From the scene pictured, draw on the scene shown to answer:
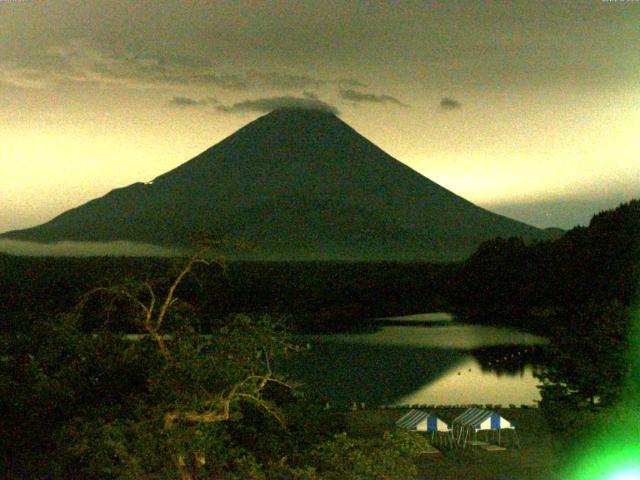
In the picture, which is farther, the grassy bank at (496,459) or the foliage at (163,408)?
the grassy bank at (496,459)

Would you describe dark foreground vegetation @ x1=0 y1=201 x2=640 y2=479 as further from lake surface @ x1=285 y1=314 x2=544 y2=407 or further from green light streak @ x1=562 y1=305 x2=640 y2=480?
lake surface @ x1=285 y1=314 x2=544 y2=407

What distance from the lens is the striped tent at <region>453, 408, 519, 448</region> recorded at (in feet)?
48.3

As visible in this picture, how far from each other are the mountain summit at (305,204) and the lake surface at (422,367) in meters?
63.5

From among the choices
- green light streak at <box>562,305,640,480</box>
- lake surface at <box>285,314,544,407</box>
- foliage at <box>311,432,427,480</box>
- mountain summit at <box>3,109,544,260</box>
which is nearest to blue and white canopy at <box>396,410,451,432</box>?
green light streak at <box>562,305,640,480</box>

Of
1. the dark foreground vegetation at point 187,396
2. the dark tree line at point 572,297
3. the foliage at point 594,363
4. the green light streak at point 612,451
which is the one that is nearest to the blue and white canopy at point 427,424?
the dark foreground vegetation at point 187,396

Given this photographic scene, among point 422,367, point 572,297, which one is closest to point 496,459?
point 422,367

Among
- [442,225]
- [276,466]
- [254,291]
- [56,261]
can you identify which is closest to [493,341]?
[254,291]

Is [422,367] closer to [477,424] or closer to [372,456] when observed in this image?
[477,424]

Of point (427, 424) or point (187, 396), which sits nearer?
point (187, 396)

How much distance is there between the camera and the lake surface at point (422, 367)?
2635 cm

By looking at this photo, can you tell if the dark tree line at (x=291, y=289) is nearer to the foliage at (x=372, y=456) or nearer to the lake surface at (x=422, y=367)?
the lake surface at (x=422, y=367)

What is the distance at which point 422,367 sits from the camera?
1281 inches

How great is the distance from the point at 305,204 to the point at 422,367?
83486 mm

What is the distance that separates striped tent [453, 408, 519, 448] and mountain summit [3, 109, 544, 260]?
286 ft
